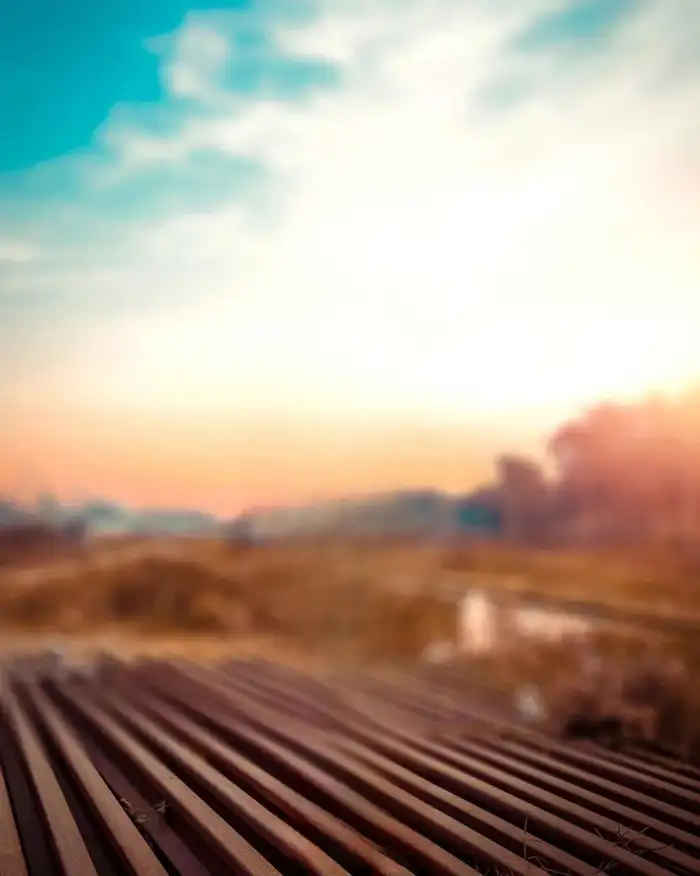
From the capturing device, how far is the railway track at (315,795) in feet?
7.13

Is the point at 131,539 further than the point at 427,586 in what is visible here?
Yes

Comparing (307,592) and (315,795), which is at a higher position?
(315,795)

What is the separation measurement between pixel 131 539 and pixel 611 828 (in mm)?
10649

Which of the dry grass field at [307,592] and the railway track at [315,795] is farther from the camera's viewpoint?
the dry grass field at [307,592]

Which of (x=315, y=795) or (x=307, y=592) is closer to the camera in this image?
(x=315, y=795)

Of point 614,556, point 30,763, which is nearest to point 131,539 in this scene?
point 614,556

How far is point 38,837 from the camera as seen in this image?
7.45 feet

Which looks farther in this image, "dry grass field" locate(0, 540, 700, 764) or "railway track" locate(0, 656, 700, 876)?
"dry grass field" locate(0, 540, 700, 764)

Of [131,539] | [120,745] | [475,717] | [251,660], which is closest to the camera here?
[120,745]

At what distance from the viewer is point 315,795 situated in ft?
8.96

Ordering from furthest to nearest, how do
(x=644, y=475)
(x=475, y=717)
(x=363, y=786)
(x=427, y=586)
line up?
(x=427, y=586)
(x=644, y=475)
(x=475, y=717)
(x=363, y=786)

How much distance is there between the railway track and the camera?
2.17m

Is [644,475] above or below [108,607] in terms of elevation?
above

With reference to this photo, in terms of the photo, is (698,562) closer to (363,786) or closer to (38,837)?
(363,786)
